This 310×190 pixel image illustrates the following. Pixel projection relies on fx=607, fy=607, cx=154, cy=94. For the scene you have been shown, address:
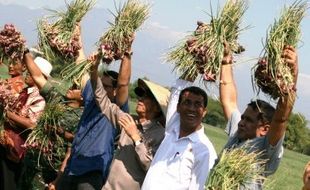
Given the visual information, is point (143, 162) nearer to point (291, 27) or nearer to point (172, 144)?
point (172, 144)

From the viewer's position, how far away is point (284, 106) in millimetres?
3809

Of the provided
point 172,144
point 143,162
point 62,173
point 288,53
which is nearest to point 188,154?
point 172,144

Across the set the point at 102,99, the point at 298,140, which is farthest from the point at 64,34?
the point at 298,140

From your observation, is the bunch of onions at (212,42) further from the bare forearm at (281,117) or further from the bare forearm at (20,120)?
the bare forearm at (20,120)

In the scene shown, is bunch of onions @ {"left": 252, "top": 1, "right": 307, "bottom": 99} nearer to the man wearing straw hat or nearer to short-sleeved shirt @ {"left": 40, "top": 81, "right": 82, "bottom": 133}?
the man wearing straw hat

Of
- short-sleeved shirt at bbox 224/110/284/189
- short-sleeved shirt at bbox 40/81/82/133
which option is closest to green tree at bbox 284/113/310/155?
short-sleeved shirt at bbox 40/81/82/133

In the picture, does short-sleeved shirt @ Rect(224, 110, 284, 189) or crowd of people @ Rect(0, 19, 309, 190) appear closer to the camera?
short-sleeved shirt @ Rect(224, 110, 284, 189)

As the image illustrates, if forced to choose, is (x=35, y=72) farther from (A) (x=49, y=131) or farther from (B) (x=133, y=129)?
A: (B) (x=133, y=129)

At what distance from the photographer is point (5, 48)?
5.41m

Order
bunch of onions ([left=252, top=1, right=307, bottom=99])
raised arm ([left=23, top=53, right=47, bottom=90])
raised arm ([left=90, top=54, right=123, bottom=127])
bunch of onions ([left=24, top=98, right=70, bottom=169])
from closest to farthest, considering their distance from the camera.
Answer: bunch of onions ([left=252, top=1, right=307, bottom=99]) → raised arm ([left=90, top=54, right=123, bottom=127]) → raised arm ([left=23, top=53, right=47, bottom=90]) → bunch of onions ([left=24, top=98, right=70, bottom=169])

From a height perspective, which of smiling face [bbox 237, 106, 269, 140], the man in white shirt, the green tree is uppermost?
smiling face [bbox 237, 106, 269, 140]

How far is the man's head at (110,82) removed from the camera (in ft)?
18.4

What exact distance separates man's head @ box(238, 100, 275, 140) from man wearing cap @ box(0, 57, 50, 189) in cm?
252

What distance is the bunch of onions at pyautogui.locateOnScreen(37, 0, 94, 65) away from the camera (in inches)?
208
